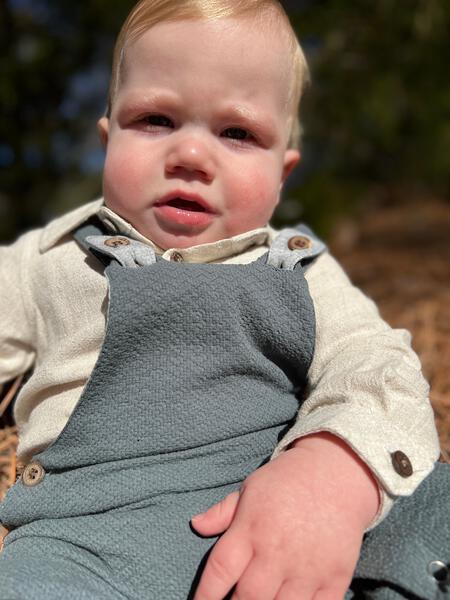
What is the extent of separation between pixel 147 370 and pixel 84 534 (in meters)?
0.25

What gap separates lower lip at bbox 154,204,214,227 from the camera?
1.22 m

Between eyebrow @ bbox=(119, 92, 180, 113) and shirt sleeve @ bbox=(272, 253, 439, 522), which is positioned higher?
eyebrow @ bbox=(119, 92, 180, 113)

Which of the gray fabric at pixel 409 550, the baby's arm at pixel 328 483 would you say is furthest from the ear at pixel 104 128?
the gray fabric at pixel 409 550

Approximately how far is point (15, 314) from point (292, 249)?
1.66 feet

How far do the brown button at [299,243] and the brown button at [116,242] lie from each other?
10.9 inches

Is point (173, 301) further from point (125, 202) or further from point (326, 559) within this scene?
point (326, 559)

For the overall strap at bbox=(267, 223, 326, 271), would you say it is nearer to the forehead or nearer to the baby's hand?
the forehead

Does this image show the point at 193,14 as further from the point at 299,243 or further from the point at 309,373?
the point at 309,373

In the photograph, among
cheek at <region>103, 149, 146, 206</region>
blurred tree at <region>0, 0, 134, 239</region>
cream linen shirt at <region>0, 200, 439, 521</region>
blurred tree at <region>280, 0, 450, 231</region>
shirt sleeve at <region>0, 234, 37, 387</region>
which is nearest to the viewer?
cream linen shirt at <region>0, 200, 439, 521</region>

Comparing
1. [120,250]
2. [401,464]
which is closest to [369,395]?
[401,464]

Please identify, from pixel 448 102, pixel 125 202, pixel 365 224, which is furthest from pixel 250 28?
pixel 365 224

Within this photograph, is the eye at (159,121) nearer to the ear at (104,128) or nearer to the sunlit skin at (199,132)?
the sunlit skin at (199,132)

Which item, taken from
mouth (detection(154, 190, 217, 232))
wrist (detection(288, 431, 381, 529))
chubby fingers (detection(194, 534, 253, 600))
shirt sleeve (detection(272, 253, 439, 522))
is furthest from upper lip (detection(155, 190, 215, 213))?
chubby fingers (detection(194, 534, 253, 600))

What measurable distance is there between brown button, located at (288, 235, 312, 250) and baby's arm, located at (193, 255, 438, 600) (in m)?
0.22
